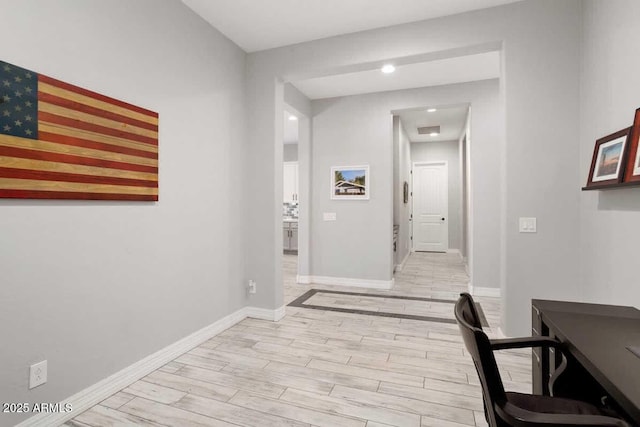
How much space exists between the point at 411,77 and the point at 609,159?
2711 mm

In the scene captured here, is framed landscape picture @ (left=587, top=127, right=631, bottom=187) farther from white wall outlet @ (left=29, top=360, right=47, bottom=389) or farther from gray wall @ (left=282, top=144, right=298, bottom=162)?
gray wall @ (left=282, top=144, right=298, bottom=162)

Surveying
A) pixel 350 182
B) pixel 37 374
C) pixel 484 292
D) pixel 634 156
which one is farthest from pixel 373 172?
pixel 37 374

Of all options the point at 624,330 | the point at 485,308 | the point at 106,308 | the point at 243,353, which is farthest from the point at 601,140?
the point at 106,308

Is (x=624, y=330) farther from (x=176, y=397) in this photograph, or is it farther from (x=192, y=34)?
(x=192, y=34)

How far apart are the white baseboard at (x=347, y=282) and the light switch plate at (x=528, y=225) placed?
2342 millimetres

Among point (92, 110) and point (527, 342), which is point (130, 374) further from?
point (527, 342)

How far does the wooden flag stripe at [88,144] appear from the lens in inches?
67.3

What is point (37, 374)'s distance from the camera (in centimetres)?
168

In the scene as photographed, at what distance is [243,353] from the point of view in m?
2.64

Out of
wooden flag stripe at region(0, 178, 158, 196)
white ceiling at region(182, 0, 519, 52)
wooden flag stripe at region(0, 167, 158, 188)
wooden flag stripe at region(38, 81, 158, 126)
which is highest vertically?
white ceiling at region(182, 0, 519, 52)

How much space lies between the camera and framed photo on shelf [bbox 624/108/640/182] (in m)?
1.64

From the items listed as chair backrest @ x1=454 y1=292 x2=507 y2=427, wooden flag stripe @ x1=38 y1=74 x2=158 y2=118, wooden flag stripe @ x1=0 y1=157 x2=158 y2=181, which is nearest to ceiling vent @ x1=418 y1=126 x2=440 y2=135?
wooden flag stripe @ x1=38 y1=74 x2=158 y2=118

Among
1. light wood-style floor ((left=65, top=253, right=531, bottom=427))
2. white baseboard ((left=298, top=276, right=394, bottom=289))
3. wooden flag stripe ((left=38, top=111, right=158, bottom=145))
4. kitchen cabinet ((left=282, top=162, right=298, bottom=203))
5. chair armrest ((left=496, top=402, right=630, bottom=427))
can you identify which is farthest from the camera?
kitchen cabinet ((left=282, top=162, right=298, bottom=203))

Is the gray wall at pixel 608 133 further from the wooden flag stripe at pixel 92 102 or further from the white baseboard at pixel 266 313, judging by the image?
the wooden flag stripe at pixel 92 102
